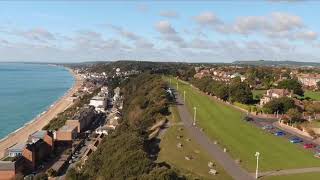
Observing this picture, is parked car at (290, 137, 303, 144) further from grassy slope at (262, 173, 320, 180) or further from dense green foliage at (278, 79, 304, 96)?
dense green foliage at (278, 79, 304, 96)

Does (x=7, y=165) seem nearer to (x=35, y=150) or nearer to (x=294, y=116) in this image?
(x=35, y=150)

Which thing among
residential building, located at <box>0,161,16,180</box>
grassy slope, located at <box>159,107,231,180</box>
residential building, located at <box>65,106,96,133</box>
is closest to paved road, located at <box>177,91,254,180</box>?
grassy slope, located at <box>159,107,231,180</box>

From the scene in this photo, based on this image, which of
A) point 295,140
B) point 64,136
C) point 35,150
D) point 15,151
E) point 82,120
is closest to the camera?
point 15,151

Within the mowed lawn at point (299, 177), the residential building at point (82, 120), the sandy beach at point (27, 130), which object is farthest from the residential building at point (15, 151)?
the mowed lawn at point (299, 177)

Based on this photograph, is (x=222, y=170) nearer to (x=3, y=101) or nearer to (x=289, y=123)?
(x=289, y=123)

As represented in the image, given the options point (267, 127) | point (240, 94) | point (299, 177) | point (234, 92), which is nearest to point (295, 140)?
point (267, 127)

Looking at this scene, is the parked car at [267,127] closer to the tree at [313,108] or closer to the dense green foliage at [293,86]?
the tree at [313,108]
